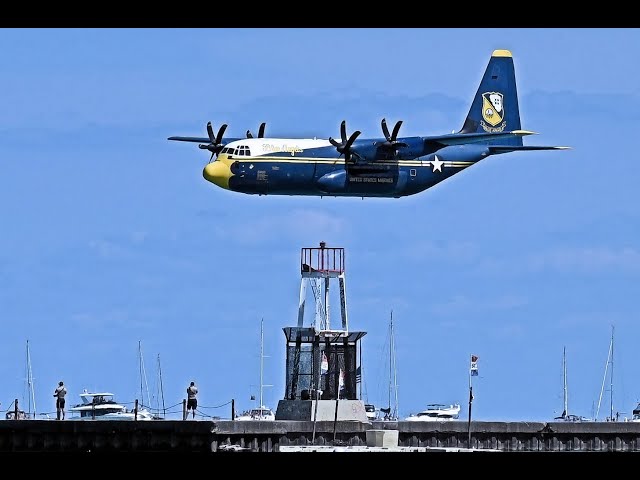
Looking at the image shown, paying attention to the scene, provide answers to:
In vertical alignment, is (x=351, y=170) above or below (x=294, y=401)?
above

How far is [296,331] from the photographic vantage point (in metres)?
49.2

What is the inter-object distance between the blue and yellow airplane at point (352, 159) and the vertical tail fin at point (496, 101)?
79 mm

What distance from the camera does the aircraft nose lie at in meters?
58.0

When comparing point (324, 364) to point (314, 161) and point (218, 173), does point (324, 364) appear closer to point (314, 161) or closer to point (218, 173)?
point (218, 173)

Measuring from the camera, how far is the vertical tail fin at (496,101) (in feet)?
239

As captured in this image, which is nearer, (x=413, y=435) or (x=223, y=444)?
(x=223, y=444)

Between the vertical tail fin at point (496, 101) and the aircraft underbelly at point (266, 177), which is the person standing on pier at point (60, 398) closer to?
the aircraft underbelly at point (266, 177)

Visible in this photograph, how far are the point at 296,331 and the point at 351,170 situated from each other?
552 inches

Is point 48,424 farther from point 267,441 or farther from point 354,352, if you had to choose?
point 354,352

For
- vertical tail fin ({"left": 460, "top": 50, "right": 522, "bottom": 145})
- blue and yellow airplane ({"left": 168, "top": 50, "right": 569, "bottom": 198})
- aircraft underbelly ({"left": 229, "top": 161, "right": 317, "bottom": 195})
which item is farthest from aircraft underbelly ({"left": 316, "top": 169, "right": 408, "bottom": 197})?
vertical tail fin ({"left": 460, "top": 50, "right": 522, "bottom": 145})
